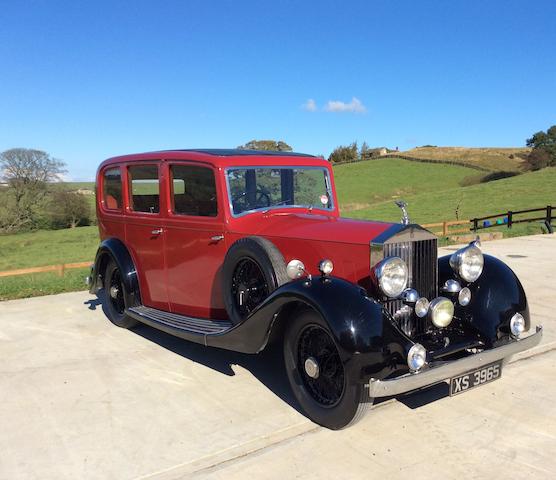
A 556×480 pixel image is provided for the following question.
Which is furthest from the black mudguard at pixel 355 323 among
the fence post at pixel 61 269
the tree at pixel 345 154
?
the tree at pixel 345 154

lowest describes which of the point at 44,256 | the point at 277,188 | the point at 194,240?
the point at 44,256

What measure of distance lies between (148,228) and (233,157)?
1.32 m

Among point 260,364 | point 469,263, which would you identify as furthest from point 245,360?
point 469,263

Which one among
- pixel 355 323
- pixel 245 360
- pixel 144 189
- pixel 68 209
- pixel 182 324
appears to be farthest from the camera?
pixel 68 209

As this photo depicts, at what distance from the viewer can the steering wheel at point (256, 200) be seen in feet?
14.4

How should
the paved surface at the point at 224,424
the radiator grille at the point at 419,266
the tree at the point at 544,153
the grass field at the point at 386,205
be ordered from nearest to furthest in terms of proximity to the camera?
the paved surface at the point at 224,424
the radiator grille at the point at 419,266
the grass field at the point at 386,205
the tree at the point at 544,153

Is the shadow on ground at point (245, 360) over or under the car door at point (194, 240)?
under

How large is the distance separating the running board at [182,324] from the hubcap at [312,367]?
778 millimetres

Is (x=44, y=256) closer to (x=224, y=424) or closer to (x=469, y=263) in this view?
(x=224, y=424)

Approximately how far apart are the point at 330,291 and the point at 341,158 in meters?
71.5

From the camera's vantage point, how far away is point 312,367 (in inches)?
131

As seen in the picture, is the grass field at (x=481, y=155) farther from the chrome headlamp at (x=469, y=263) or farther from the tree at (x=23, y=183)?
the chrome headlamp at (x=469, y=263)

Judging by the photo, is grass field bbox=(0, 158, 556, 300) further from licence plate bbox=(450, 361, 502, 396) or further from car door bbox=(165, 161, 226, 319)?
licence plate bbox=(450, 361, 502, 396)

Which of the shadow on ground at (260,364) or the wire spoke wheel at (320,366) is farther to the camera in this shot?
the shadow on ground at (260,364)
